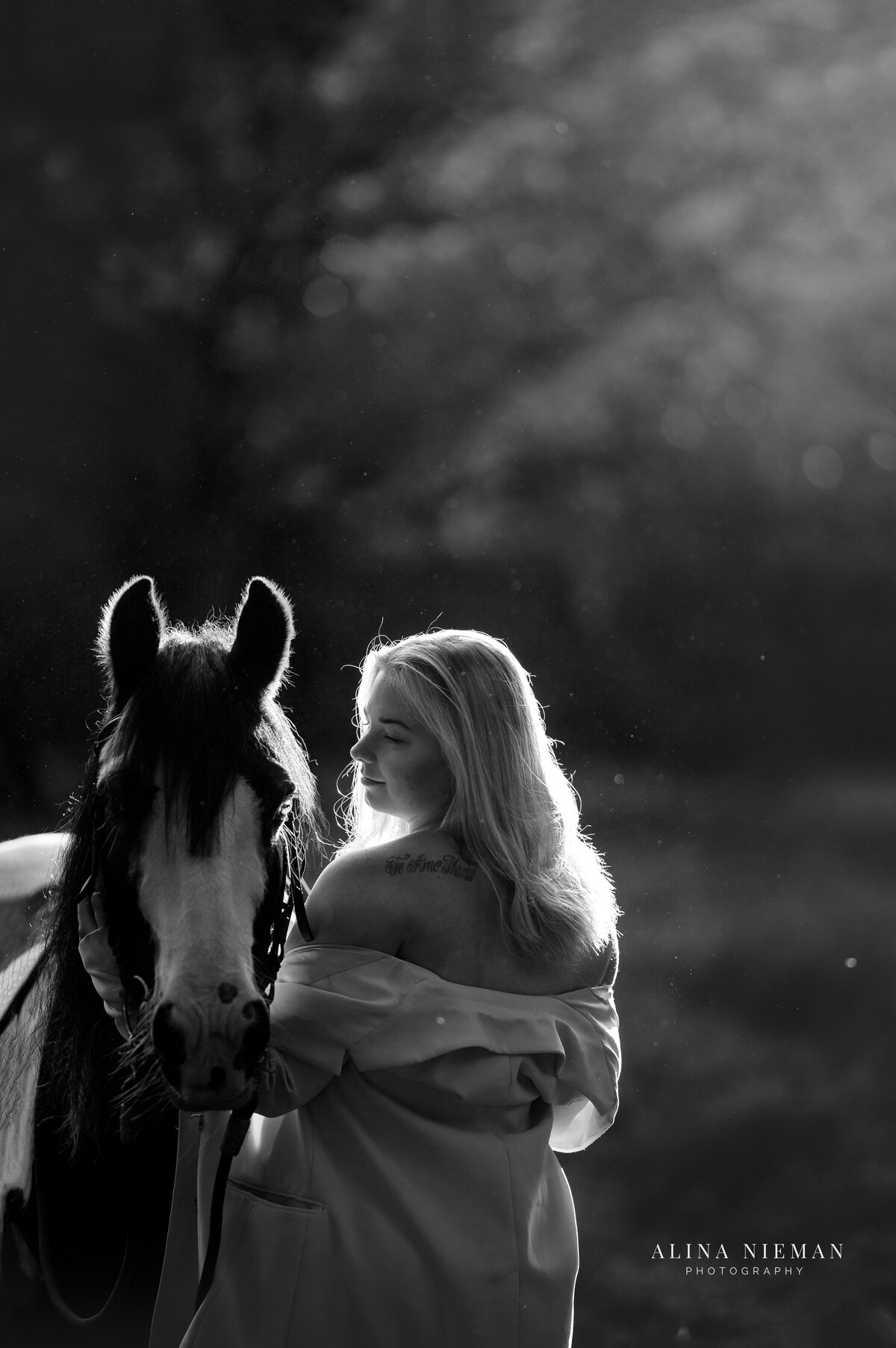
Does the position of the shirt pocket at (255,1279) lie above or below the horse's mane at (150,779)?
below

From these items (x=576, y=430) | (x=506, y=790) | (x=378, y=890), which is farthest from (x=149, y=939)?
(x=576, y=430)

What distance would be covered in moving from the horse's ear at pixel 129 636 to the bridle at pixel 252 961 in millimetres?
29

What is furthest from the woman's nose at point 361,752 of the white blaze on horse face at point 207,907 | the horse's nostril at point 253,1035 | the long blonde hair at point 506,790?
the horse's nostril at point 253,1035

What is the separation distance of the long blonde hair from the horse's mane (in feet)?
0.39

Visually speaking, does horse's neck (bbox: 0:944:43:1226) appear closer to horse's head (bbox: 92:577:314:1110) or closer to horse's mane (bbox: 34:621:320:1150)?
horse's mane (bbox: 34:621:320:1150)

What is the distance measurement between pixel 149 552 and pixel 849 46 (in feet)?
9.00

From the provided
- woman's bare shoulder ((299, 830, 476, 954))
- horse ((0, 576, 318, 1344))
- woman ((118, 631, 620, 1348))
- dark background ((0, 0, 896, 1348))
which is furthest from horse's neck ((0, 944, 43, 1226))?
dark background ((0, 0, 896, 1348))

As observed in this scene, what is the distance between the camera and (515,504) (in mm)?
3641

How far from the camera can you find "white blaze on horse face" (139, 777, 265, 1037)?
54 cm

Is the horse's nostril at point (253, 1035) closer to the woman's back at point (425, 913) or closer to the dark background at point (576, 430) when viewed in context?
the woman's back at point (425, 913)

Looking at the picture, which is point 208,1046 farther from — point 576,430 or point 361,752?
point 576,430

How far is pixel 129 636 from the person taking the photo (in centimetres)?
67

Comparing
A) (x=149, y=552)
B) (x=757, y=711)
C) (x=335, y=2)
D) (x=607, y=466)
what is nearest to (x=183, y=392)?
(x=149, y=552)

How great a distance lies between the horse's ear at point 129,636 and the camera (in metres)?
0.67
